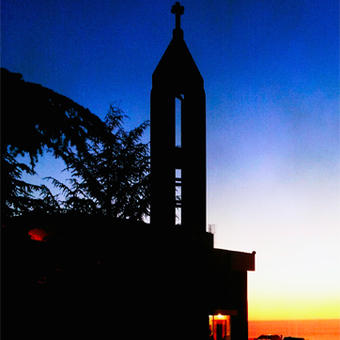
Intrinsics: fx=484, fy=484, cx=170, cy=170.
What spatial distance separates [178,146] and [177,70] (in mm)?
3272

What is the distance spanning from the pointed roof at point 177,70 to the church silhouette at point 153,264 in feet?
0.15

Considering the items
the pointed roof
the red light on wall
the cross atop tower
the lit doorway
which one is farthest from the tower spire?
the lit doorway

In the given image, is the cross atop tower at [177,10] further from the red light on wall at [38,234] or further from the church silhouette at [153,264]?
the red light on wall at [38,234]

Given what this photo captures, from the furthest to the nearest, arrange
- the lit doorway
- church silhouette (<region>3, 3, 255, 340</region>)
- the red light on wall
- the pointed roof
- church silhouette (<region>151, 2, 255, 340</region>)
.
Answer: the lit doorway < the pointed roof < church silhouette (<region>151, 2, 255, 340</region>) < the red light on wall < church silhouette (<region>3, 3, 255, 340</region>)

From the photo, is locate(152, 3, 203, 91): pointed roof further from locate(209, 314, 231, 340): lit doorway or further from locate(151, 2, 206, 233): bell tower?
locate(209, 314, 231, 340): lit doorway

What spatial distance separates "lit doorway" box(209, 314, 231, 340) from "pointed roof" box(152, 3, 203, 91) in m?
10.3

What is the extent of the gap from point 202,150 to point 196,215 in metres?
2.75

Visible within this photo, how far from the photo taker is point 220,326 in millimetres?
21688

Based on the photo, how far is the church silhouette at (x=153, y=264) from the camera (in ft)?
29.5

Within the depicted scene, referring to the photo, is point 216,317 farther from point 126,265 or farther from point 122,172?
point 122,172

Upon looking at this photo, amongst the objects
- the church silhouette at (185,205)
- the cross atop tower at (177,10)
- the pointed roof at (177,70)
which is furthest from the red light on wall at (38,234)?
the cross atop tower at (177,10)

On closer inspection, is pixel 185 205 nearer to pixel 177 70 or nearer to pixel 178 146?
pixel 178 146

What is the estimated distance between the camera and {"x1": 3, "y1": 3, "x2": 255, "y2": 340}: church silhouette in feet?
29.5

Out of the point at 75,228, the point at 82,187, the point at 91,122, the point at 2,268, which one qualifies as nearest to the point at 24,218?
the point at 75,228
